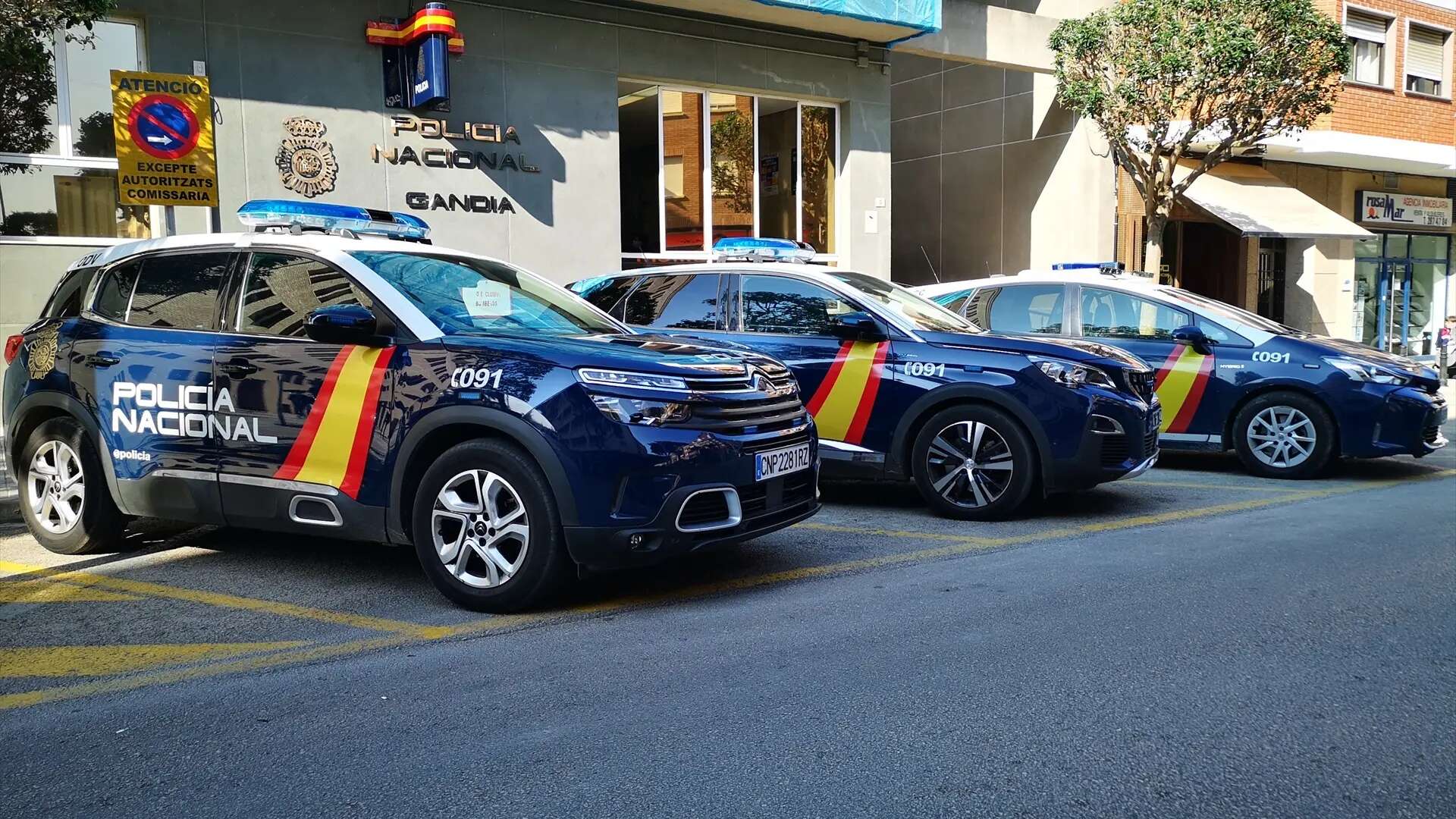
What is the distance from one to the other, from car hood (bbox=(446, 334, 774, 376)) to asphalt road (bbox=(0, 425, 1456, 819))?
1.07m

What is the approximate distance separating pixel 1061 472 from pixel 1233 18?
10.4 meters

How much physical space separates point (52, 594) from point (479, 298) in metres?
2.45

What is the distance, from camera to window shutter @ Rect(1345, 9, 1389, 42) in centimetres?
2261

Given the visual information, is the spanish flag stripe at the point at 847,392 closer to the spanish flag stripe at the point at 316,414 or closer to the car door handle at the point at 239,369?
the spanish flag stripe at the point at 316,414

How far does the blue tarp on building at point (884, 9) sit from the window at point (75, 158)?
7.36 metres

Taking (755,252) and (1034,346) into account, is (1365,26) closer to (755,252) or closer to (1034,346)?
(755,252)

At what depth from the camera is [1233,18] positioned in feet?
49.0

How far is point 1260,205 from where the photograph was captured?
21156 mm

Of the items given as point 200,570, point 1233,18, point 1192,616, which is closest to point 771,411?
point 1192,616

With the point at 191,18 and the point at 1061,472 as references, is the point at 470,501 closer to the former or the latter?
the point at 1061,472

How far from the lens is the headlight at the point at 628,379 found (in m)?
4.94

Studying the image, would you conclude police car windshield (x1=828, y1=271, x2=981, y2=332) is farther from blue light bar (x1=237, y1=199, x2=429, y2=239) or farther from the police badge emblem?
the police badge emblem

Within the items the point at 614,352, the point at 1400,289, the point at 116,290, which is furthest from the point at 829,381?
the point at 1400,289

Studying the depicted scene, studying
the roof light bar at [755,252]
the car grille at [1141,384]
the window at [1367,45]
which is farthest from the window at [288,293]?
the window at [1367,45]
